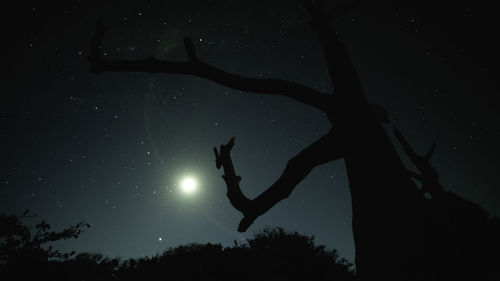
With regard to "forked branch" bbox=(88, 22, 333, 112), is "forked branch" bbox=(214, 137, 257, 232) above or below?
below

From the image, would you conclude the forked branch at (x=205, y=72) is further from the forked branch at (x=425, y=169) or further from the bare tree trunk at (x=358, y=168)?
the forked branch at (x=425, y=169)

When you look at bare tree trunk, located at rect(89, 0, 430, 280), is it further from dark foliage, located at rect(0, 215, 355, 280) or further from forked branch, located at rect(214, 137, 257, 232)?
dark foliage, located at rect(0, 215, 355, 280)

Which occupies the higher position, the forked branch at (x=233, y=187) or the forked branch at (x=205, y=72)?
the forked branch at (x=205, y=72)

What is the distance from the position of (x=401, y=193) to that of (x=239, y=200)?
1.39 metres

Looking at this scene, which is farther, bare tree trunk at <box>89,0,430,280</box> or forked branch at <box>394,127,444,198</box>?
forked branch at <box>394,127,444,198</box>

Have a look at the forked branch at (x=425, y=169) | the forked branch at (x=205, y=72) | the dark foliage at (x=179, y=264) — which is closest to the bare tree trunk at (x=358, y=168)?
the forked branch at (x=205, y=72)

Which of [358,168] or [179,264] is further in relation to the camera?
[179,264]

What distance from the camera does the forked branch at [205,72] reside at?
229cm

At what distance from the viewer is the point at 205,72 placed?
255 centimetres

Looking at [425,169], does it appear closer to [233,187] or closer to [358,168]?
[358,168]

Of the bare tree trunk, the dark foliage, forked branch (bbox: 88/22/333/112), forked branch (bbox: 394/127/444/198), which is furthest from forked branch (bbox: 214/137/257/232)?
the dark foliage

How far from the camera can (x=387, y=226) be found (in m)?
1.67

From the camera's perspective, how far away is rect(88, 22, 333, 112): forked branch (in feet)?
7.51

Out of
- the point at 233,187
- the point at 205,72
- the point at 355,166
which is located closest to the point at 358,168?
the point at 355,166
